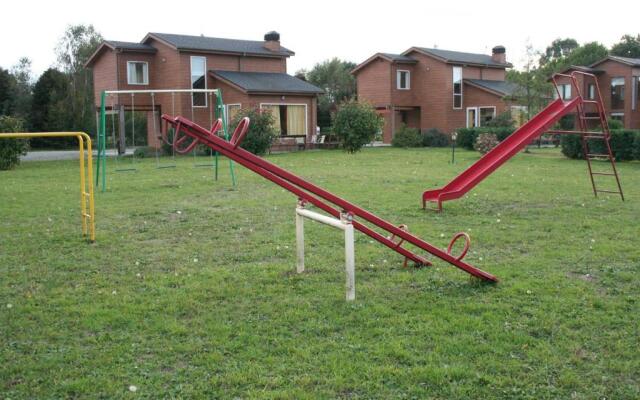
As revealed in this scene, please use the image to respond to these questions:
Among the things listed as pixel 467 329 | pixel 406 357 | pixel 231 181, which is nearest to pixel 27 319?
pixel 406 357

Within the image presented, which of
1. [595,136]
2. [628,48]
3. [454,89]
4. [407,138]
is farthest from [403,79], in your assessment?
[628,48]

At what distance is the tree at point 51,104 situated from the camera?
44.2m

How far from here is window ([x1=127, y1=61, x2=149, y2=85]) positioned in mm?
32344

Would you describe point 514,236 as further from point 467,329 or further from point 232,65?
point 232,65

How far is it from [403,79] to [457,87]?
3364mm

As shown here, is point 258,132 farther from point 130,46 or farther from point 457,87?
point 457,87

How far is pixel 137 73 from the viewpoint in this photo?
1292 inches

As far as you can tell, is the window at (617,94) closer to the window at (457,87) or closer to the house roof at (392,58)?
the window at (457,87)

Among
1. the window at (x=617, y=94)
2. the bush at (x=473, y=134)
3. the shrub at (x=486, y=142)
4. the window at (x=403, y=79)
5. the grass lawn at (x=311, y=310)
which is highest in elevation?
the window at (x=403, y=79)

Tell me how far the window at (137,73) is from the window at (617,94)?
2870 centimetres

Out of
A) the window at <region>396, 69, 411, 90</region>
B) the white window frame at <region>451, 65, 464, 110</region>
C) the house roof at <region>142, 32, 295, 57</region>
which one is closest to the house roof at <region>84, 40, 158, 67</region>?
the house roof at <region>142, 32, 295, 57</region>

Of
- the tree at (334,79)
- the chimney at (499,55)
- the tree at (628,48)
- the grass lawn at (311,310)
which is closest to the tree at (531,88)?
the chimney at (499,55)

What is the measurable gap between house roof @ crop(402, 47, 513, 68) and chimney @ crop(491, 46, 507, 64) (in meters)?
0.36

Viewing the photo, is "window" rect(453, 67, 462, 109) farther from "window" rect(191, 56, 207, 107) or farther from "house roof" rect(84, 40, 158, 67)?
"house roof" rect(84, 40, 158, 67)
